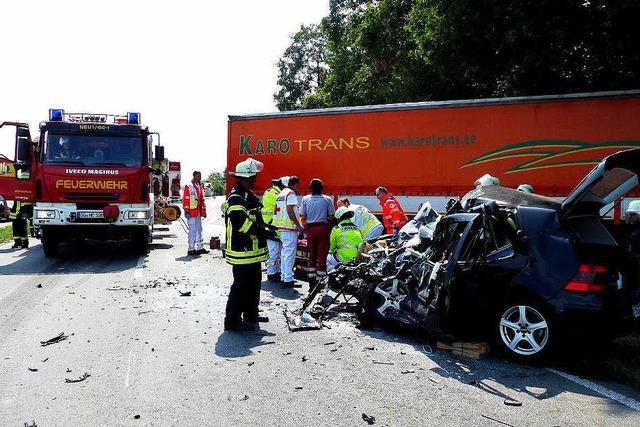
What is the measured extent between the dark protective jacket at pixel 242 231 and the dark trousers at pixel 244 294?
4.6 inches

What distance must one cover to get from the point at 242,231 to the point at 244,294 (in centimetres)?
Answer: 73

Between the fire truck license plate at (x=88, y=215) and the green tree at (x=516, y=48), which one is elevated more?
the green tree at (x=516, y=48)

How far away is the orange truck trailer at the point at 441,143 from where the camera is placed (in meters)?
11.1

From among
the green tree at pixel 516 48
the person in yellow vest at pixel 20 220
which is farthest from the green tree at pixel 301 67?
the person in yellow vest at pixel 20 220

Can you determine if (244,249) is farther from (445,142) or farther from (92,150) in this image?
(445,142)

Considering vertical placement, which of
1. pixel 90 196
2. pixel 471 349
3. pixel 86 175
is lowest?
pixel 471 349

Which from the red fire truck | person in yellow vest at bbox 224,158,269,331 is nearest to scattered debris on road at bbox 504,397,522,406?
person in yellow vest at bbox 224,158,269,331

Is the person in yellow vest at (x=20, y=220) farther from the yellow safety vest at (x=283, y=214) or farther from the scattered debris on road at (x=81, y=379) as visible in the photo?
the scattered debris on road at (x=81, y=379)

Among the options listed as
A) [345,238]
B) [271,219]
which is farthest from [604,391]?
[271,219]

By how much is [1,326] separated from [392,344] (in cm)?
445

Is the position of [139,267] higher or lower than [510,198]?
lower

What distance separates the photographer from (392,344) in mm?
5625

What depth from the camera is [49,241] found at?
38.4 ft

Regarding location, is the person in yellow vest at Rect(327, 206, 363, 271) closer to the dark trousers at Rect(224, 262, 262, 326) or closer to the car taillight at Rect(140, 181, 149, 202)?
the dark trousers at Rect(224, 262, 262, 326)
